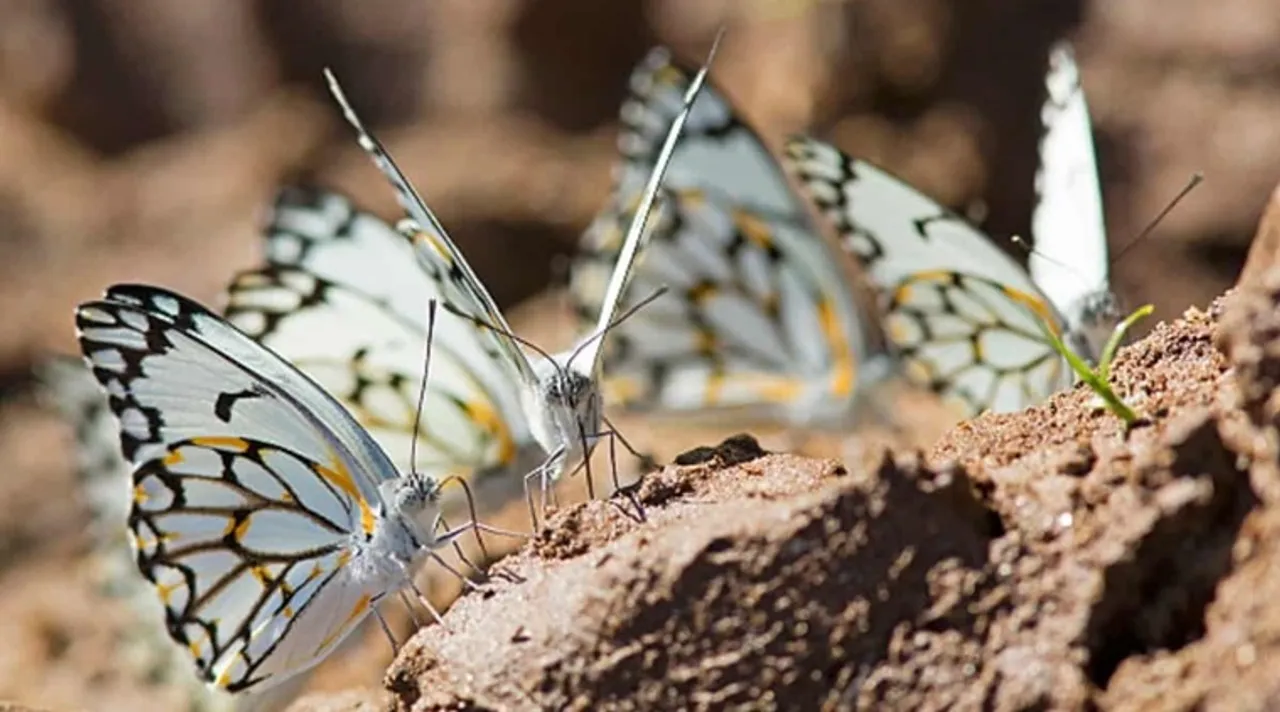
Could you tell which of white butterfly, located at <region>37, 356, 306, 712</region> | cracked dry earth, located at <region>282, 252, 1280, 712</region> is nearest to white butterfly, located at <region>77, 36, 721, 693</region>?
cracked dry earth, located at <region>282, 252, 1280, 712</region>

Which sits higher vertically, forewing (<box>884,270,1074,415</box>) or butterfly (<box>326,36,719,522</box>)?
forewing (<box>884,270,1074,415</box>)

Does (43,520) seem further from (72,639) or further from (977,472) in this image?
(977,472)

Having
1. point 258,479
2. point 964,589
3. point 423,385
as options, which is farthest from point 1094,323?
point 964,589

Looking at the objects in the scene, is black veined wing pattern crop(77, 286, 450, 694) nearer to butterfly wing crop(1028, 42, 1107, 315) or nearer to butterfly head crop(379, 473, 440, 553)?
butterfly head crop(379, 473, 440, 553)

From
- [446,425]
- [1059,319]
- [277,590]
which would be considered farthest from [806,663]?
[446,425]

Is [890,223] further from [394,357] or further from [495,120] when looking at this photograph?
[495,120]

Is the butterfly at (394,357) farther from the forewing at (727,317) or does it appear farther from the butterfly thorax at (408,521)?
the butterfly thorax at (408,521)
